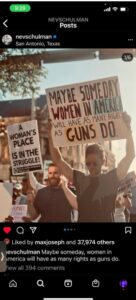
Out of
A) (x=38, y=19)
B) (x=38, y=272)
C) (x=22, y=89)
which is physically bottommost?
(x=38, y=272)

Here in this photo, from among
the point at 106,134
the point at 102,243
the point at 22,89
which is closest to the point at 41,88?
the point at 22,89

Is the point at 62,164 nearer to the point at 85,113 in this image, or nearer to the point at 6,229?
the point at 85,113

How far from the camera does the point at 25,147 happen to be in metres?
3.60

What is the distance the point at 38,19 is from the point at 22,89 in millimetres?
266

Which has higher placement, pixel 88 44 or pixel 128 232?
pixel 88 44

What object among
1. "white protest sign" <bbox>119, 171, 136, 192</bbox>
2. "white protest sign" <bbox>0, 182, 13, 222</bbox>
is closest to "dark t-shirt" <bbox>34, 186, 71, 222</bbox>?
Answer: "white protest sign" <bbox>0, 182, 13, 222</bbox>

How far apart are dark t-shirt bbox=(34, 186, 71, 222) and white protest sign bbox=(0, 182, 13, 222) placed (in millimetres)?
101

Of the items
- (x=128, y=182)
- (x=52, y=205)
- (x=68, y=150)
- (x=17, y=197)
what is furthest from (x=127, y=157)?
(x=17, y=197)

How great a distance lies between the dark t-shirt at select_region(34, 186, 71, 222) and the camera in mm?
3562

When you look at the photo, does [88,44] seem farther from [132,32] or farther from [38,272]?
[38,272]

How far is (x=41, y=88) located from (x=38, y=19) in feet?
0.84

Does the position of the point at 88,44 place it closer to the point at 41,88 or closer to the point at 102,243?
the point at 41,88

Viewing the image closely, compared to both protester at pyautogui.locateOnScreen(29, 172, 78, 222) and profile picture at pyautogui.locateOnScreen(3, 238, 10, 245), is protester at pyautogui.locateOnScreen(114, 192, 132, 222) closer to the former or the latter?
protester at pyautogui.locateOnScreen(29, 172, 78, 222)

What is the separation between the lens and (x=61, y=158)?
358 centimetres
